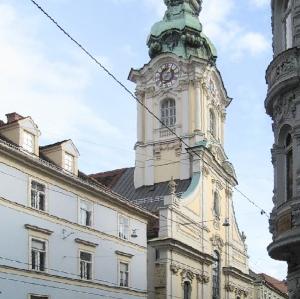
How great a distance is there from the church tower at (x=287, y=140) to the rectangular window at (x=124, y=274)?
58.5 feet

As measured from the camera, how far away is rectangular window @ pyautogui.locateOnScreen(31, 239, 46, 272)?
30087mm

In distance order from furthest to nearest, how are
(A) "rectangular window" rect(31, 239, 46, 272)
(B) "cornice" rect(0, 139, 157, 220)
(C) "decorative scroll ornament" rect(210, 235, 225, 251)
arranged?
(C) "decorative scroll ornament" rect(210, 235, 225, 251)
(A) "rectangular window" rect(31, 239, 46, 272)
(B) "cornice" rect(0, 139, 157, 220)

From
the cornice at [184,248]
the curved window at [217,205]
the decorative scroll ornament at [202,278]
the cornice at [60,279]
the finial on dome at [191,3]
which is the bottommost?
the cornice at [60,279]

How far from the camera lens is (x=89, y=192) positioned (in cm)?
3431

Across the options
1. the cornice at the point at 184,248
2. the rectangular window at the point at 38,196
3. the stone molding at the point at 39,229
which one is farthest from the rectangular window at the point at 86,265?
the cornice at the point at 184,248

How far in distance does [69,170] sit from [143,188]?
20.0 m

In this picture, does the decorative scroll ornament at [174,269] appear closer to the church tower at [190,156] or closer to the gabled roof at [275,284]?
the church tower at [190,156]

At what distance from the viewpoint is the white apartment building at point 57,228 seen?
28969 mm

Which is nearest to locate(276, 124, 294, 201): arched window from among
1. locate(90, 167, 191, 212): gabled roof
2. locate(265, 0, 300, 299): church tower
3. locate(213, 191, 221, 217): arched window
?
locate(265, 0, 300, 299): church tower

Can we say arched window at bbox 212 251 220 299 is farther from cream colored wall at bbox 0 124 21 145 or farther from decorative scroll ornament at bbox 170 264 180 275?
cream colored wall at bbox 0 124 21 145

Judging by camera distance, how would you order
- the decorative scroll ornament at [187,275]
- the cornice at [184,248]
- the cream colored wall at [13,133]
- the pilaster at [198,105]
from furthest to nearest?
the pilaster at [198,105] < the decorative scroll ornament at [187,275] < the cornice at [184,248] < the cream colored wall at [13,133]

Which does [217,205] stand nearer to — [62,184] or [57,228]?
[62,184]

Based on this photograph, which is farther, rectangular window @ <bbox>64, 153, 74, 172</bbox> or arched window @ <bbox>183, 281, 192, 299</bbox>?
arched window @ <bbox>183, 281, 192, 299</bbox>

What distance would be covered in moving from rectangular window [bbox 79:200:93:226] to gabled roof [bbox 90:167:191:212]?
13592mm
